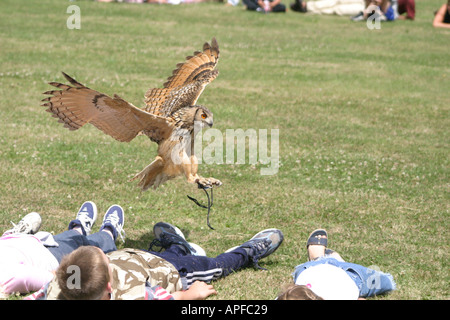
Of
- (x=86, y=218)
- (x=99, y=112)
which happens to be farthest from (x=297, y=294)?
(x=86, y=218)

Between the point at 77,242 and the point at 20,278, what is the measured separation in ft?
2.26

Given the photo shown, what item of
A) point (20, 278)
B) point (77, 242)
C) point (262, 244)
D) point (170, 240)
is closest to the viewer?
point (20, 278)

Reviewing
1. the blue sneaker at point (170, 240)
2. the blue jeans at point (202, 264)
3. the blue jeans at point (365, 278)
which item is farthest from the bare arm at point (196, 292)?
the blue jeans at point (365, 278)

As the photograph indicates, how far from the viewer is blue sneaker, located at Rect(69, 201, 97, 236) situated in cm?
517

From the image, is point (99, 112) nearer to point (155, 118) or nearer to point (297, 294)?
point (155, 118)

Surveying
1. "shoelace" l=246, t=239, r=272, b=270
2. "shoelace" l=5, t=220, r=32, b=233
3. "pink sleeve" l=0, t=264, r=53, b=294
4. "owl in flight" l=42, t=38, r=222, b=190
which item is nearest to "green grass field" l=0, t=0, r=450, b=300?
"shoelace" l=246, t=239, r=272, b=270

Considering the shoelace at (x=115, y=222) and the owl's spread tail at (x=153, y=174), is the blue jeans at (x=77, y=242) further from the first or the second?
the owl's spread tail at (x=153, y=174)

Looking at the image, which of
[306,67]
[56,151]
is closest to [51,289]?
[56,151]

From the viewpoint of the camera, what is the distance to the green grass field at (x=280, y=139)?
218 inches

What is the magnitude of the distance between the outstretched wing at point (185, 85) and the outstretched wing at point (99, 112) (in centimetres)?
39

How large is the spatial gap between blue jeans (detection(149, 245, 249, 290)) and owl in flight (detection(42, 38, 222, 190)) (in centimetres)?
60

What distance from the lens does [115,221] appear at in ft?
17.2

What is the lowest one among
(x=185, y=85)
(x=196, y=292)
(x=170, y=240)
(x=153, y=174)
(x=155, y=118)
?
(x=196, y=292)
